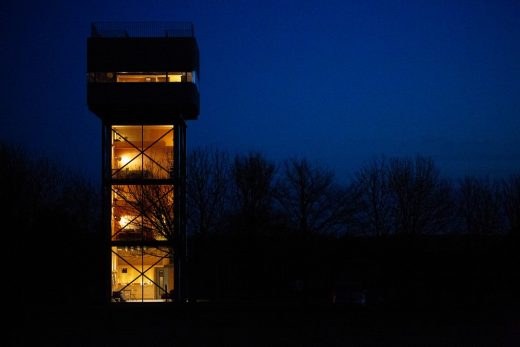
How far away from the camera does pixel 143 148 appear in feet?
145

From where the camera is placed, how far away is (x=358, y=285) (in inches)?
1533

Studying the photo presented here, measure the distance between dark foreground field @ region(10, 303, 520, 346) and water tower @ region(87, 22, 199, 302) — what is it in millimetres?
10841

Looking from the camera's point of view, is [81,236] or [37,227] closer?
[37,227]

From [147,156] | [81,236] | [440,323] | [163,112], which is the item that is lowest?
[440,323]

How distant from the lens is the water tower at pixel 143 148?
42719 mm

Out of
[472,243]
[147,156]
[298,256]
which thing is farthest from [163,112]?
[472,243]

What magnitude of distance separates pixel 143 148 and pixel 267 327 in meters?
20.8

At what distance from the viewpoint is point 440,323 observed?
27.2 meters

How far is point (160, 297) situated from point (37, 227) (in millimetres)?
11807

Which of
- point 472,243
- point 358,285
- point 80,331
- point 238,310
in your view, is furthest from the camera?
point 472,243

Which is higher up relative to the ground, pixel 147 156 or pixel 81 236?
pixel 147 156

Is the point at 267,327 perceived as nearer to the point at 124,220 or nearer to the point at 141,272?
the point at 141,272

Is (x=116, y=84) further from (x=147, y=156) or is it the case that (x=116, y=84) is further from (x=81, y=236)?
(x=81, y=236)

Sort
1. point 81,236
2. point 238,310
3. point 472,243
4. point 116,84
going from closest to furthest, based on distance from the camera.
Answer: point 238,310 < point 116,84 < point 81,236 < point 472,243
